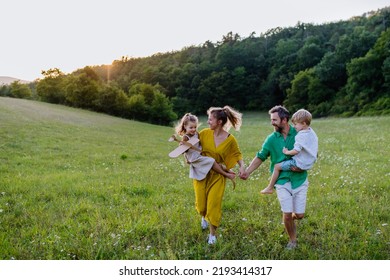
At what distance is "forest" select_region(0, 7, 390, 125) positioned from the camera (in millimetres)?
63344

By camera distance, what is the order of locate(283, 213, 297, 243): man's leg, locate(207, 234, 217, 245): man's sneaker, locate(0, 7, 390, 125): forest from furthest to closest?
locate(0, 7, 390, 125): forest, locate(207, 234, 217, 245): man's sneaker, locate(283, 213, 297, 243): man's leg

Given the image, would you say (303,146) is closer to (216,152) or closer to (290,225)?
(290,225)

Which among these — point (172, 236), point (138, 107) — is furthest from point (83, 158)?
point (138, 107)

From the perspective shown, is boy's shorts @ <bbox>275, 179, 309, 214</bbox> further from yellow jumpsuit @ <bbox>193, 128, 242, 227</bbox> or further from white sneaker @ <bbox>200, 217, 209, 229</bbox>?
white sneaker @ <bbox>200, 217, 209, 229</bbox>

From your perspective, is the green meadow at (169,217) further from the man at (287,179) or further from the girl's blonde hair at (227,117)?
the girl's blonde hair at (227,117)

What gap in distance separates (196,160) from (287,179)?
1495 millimetres

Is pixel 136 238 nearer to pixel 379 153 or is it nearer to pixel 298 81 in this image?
pixel 379 153

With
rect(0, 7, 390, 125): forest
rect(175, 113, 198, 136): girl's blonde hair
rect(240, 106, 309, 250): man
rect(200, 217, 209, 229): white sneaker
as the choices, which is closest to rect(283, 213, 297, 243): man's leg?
rect(240, 106, 309, 250): man

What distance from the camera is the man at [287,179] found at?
5.16 m

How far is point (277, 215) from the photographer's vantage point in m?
6.87

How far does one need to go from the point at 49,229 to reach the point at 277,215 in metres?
4.28

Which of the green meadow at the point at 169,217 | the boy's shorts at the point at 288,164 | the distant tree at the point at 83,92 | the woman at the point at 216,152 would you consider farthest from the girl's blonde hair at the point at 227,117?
the distant tree at the point at 83,92

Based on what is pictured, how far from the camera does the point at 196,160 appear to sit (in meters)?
5.75

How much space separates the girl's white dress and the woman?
20 centimetres
